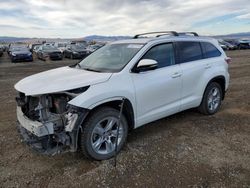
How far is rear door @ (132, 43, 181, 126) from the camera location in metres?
4.16

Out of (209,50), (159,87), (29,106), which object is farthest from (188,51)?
(29,106)

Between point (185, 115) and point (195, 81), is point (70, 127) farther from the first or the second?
point (185, 115)

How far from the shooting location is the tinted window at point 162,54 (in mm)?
4492

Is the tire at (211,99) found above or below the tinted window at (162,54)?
below

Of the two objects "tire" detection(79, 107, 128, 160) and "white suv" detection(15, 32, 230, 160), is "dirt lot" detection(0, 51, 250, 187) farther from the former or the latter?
"white suv" detection(15, 32, 230, 160)

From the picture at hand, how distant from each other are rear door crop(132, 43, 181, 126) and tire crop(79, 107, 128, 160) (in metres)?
0.45

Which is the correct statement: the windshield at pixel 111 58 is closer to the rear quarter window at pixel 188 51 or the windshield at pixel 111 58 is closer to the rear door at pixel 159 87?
the rear door at pixel 159 87

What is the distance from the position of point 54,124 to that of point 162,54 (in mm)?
2310

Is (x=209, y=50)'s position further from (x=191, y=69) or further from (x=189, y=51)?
(x=191, y=69)

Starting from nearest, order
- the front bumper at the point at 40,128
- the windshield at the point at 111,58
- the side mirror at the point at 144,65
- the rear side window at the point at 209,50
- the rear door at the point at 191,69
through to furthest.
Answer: the front bumper at the point at 40,128 → the side mirror at the point at 144,65 → the windshield at the point at 111,58 → the rear door at the point at 191,69 → the rear side window at the point at 209,50

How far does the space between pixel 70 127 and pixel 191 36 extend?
3.45 metres

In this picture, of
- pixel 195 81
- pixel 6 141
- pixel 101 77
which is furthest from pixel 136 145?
pixel 6 141

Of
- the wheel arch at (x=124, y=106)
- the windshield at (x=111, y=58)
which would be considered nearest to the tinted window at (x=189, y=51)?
the windshield at (x=111, y=58)

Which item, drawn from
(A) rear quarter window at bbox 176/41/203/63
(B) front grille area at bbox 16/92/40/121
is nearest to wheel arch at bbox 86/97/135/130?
(B) front grille area at bbox 16/92/40/121
